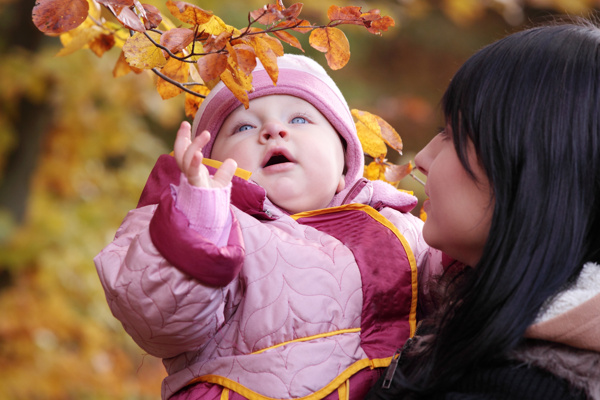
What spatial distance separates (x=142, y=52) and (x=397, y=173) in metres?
0.81

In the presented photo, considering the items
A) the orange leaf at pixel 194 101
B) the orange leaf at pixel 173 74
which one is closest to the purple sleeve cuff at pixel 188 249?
the orange leaf at pixel 173 74

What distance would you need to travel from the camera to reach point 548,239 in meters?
1.02

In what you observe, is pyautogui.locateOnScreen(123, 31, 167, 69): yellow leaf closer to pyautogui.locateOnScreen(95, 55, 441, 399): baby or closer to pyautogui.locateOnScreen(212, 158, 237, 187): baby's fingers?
pyautogui.locateOnScreen(95, 55, 441, 399): baby

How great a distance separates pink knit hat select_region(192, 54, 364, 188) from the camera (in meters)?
1.58

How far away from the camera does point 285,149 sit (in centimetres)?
149

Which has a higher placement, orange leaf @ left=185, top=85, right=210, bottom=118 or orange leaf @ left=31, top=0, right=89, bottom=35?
orange leaf @ left=31, top=0, right=89, bottom=35

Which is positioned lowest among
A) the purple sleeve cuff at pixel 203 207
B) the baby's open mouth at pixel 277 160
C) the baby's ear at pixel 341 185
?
the baby's ear at pixel 341 185

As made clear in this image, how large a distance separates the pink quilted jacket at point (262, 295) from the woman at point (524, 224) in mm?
147

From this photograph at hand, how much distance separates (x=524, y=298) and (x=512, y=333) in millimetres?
58

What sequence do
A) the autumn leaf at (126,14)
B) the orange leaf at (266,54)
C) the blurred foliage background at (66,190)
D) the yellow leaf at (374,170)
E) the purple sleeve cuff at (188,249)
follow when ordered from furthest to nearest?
the blurred foliage background at (66,190)
the yellow leaf at (374,170)
the orange leaf at (266,54)
the autumn leaf at (126,14)
the purple sleeve cuff at (188,249)

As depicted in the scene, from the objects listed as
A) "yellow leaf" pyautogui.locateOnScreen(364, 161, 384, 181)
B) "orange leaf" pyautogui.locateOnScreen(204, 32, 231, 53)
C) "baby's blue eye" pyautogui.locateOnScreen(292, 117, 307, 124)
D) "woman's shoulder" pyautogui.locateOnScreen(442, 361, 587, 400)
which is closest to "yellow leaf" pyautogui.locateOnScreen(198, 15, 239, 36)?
"orange leaf" pyautogui.locateOnScreen(204, 32, 231, 53)

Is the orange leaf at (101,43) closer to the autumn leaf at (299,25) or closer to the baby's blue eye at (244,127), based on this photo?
the baby's blue eye at (244,127)

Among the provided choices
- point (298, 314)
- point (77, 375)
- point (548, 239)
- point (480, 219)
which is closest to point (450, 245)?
point (480, 219)

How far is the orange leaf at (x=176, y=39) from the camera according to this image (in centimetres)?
131
